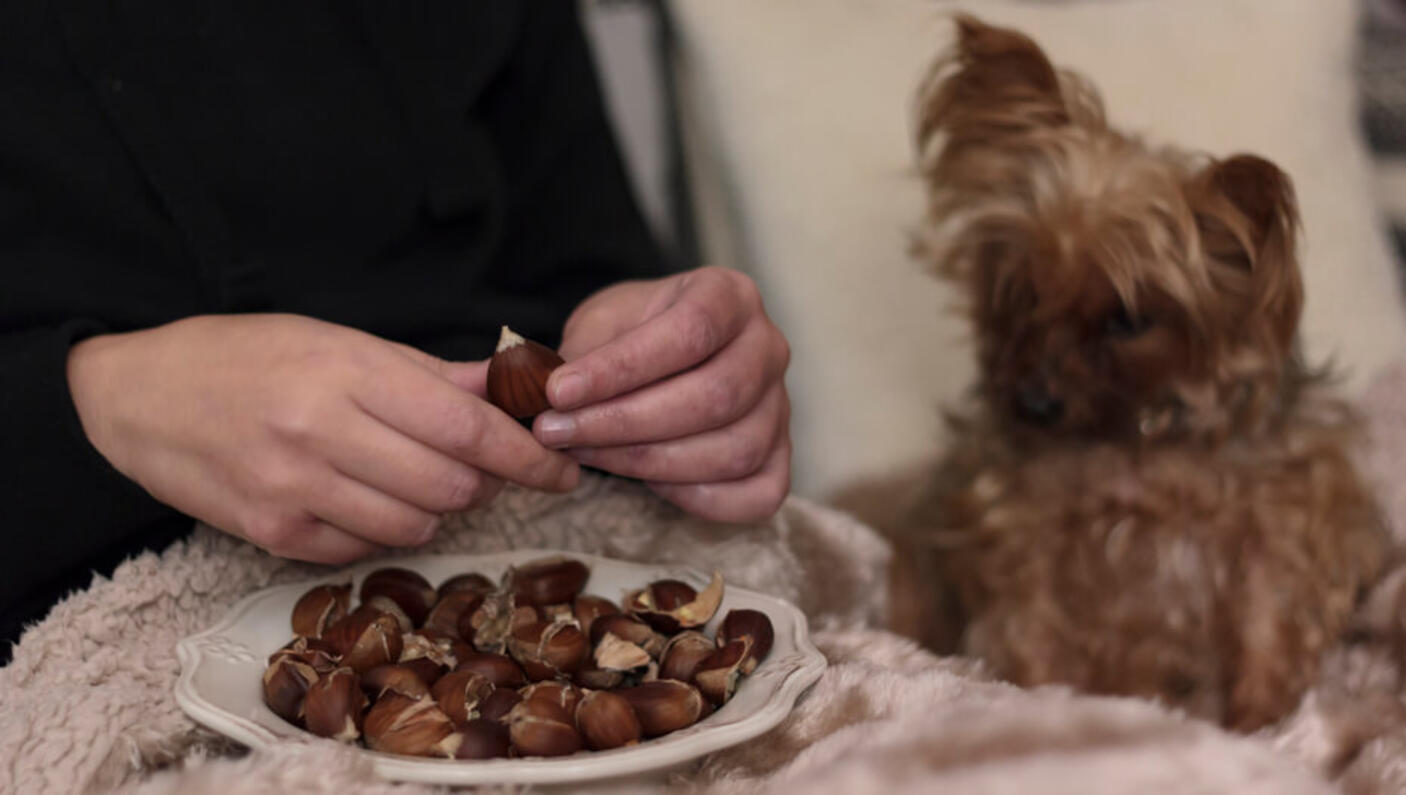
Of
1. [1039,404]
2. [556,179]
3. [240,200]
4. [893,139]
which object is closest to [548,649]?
[240,200]

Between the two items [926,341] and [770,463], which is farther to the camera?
[926,341]

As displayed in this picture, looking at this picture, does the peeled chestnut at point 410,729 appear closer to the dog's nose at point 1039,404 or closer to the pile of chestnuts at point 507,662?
the pile of chestnuts at point 507,662

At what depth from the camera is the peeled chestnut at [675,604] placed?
28.1 inches

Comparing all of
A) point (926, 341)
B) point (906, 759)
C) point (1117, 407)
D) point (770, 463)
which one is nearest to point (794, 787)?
point (906, 759)

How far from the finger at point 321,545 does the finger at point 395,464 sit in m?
0.06

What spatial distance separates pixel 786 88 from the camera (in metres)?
1.34

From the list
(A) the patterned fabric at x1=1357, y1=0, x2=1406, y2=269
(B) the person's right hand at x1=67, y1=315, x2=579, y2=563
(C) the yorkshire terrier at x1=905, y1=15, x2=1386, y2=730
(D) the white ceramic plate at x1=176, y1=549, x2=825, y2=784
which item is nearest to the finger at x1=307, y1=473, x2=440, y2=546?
(B) the person's right hand at x1=67, y1=315, x2=579, y2=563

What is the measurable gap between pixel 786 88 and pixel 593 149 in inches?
11.7

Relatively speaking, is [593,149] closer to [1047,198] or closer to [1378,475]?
[1047,198]

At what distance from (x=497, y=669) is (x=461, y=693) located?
0.11ft

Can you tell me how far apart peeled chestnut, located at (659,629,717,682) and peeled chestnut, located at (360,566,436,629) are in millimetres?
172

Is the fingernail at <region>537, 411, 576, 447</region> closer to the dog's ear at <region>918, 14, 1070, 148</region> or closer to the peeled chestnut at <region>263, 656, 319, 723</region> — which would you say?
the peeled chestnut at <region>263, 656, 319, 723</region>

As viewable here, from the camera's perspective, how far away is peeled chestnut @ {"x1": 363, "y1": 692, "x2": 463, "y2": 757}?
587 mm

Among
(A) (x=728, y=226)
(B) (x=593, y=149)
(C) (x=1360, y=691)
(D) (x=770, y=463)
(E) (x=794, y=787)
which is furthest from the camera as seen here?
(A) (x=728, y=226)
